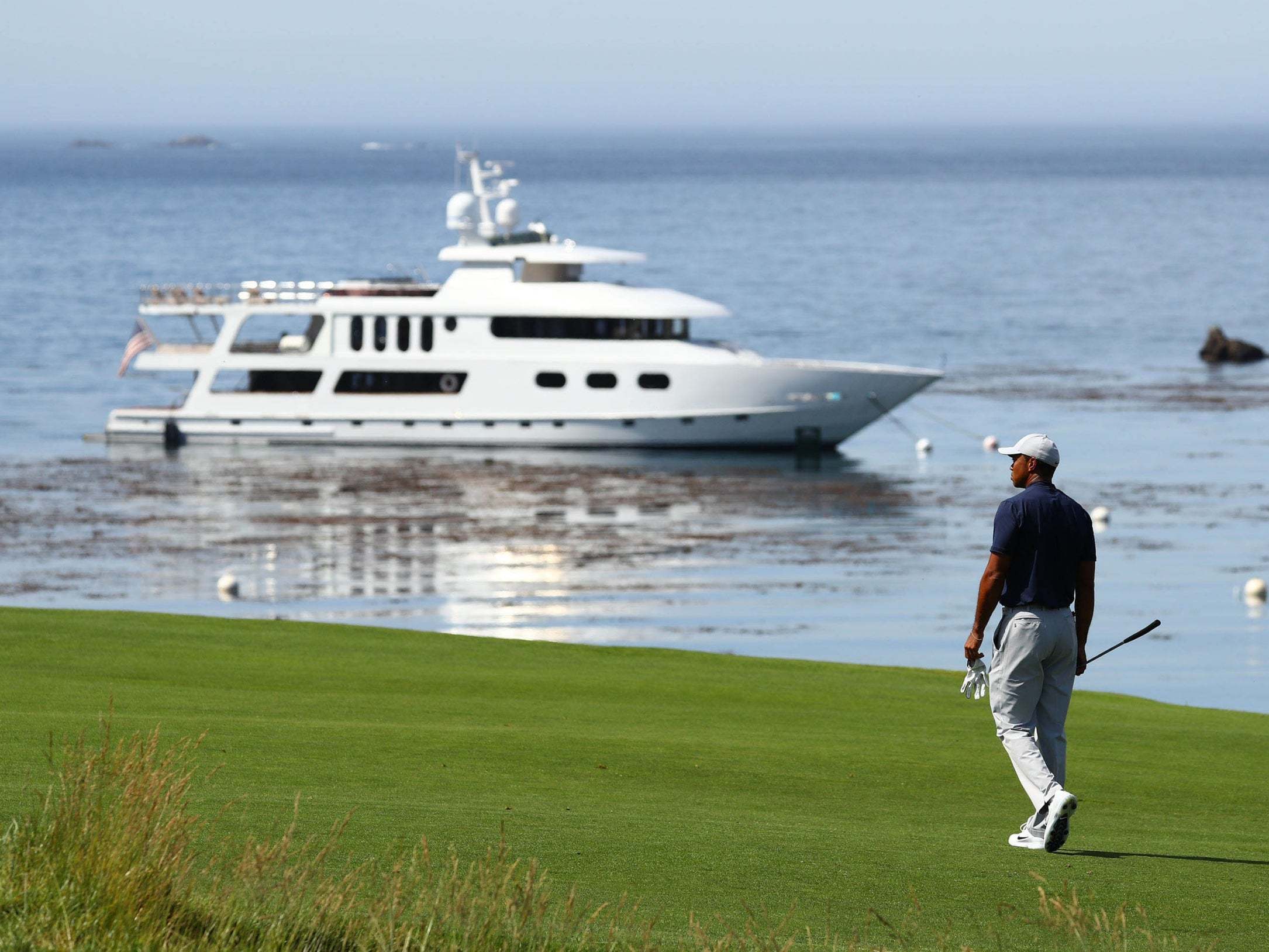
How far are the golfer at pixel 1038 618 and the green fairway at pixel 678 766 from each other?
50 cm

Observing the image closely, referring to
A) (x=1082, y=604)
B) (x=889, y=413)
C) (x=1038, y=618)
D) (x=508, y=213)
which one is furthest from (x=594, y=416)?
(x=1038, y=618)

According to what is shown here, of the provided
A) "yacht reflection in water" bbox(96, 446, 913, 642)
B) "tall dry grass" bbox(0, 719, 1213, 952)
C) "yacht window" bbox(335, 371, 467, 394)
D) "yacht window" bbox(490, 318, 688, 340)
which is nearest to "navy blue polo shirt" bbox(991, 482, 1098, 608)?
"tall dry grass" bbox(0, 719, 1213, 952)

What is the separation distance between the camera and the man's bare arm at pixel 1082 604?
337 inches

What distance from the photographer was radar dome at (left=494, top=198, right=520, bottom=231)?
4069 centimetres

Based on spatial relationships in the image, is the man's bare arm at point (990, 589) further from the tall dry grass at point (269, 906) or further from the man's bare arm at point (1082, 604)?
the tall dry grass at point (269, 906)

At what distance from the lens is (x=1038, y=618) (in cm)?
846

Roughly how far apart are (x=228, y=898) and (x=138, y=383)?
155ft

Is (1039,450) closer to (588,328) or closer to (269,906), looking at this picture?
(269,906)

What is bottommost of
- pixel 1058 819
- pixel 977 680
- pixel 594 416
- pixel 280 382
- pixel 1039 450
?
pixel 594 416

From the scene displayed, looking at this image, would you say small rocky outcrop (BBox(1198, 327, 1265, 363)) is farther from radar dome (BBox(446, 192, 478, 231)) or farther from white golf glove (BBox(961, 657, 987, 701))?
white golf glove (BBox(961, 657, 987, 701))

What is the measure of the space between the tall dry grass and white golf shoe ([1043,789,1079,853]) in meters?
0.94

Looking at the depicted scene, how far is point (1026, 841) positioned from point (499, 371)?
3048cm

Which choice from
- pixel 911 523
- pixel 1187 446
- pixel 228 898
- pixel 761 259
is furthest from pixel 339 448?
pixel 761 259

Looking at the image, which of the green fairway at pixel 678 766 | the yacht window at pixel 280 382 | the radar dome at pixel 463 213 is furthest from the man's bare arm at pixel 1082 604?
the radar dome at pixel 463 213
